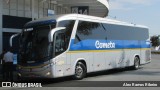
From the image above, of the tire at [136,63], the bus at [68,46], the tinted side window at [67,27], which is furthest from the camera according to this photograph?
the tire at [136,63]

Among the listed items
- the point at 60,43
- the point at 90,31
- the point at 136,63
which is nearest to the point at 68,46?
the point at 60,43

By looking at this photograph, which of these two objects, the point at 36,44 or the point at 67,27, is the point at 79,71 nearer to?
the point at 67,27

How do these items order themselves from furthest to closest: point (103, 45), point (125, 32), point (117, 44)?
point (125, 32) < point (117, 44) < point (103, 45)

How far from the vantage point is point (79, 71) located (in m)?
19.1

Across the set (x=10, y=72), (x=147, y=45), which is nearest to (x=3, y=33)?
(x=10, y=72)

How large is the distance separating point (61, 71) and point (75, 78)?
1426mm

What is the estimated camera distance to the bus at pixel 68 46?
56.6 ft

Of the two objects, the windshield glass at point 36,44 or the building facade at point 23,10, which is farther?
the building facade at point 23,10

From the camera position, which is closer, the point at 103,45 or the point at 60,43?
the point at 60,43

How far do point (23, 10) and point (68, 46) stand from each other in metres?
10.5

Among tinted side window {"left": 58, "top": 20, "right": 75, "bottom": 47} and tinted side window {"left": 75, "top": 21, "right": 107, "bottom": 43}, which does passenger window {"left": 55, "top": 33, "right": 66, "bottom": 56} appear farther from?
tinted side window {"left": 75, "top": 21, "right": 107, "bottom": 43}

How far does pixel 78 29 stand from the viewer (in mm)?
19156

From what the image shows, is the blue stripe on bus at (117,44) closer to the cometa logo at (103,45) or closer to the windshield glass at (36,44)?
the cometa logo at (103,45)

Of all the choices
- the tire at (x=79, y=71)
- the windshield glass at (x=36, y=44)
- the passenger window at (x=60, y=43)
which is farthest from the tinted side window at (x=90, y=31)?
the windshield glass at (x=36, y=44)
